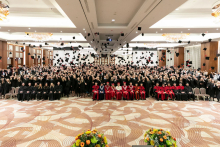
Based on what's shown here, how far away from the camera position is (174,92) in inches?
358

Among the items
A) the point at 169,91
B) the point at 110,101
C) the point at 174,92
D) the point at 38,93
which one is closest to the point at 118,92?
the point at 110,101

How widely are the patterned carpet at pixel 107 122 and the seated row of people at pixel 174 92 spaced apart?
4.12 ft

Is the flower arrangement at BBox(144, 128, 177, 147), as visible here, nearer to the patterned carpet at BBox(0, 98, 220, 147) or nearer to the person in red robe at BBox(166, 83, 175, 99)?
the patterned carpet at BBox(0, 98, 220, 147)

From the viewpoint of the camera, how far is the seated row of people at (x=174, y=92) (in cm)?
888

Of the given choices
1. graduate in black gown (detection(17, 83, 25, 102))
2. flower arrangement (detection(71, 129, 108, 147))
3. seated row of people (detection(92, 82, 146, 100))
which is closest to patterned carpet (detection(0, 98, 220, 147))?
graduate in black gown (detection(17, 83, 25, 102))

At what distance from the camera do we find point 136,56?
89.4 feet

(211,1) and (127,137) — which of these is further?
(211,1)

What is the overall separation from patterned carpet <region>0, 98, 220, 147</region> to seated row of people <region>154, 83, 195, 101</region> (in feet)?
4.12

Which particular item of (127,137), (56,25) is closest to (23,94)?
(56,25)

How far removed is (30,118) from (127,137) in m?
4.08

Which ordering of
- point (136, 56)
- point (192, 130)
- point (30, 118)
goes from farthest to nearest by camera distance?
point (136, 56), point (30, 118), point (192, 130)

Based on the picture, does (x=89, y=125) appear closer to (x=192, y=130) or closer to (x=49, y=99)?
(x=192, y=130)

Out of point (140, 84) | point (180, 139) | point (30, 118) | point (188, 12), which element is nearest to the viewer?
point (180, 139)

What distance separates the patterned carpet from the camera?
423 centimetres
